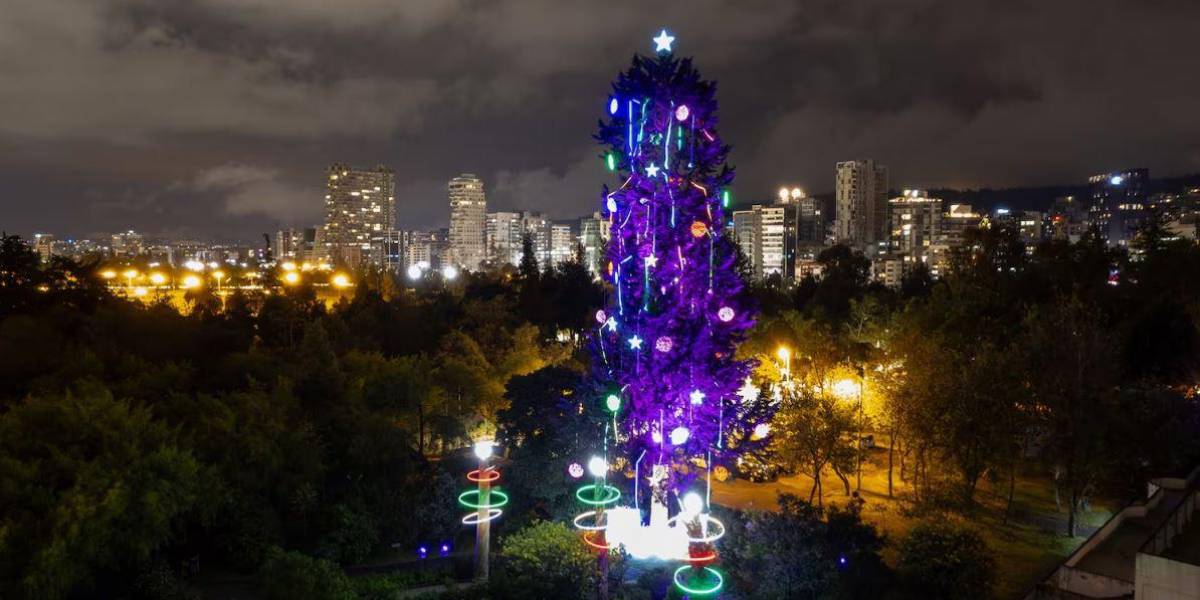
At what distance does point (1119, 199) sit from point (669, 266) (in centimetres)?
11554

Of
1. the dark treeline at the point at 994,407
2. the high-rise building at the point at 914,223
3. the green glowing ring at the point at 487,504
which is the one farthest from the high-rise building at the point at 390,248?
the green glowing ring at the point at 487,504

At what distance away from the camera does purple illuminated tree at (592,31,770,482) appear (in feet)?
29.8

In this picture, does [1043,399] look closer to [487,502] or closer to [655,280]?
[655,280]

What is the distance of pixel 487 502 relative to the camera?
10750mm

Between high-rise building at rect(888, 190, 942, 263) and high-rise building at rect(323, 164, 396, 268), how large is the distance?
94.0 meters

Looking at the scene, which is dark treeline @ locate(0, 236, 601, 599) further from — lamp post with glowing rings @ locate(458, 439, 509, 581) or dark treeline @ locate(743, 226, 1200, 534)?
dark treeline @ locate(743, 226, 1200, 534)

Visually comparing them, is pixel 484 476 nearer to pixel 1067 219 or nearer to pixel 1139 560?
pixel 1139 560

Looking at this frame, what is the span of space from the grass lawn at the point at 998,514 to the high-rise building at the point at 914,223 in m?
85.0

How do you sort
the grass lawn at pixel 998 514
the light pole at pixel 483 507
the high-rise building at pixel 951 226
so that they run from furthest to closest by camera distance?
the high-rise building at pixel 951 226 < the grass lawn at pixel 998 514 < the light pole at pixel 483 507

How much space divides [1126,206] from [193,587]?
11313cm

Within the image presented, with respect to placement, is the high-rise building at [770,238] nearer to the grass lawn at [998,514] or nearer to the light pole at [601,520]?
the grass lawn at [998,514]

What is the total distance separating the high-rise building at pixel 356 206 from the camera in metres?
147

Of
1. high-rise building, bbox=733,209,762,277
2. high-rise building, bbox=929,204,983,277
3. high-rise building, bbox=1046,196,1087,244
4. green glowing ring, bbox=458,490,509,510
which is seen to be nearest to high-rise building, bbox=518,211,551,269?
high-rise building, bbox=733,209,762,277

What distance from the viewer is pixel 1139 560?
9102 millimetres
